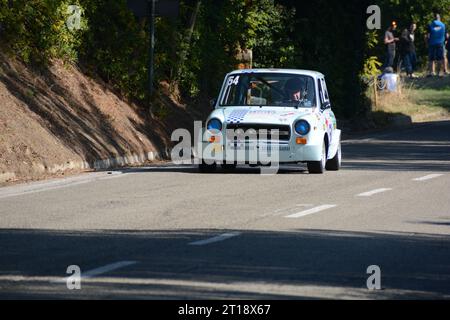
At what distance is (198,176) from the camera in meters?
20.6

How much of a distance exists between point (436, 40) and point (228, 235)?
31684mm

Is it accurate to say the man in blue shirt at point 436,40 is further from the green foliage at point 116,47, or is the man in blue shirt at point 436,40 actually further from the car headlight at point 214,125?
the car headlight at point 214,125

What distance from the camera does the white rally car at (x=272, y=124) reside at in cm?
2073

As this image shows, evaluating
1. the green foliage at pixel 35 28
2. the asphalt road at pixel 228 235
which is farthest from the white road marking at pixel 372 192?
the green foliage at pixel 35 28

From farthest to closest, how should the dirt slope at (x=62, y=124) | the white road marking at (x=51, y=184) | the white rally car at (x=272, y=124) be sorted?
1. the white rally car at (x=272, y=124)
2. the dirt slope at (x=62, y=124)
3. the white road marking at (x=51, y=184)

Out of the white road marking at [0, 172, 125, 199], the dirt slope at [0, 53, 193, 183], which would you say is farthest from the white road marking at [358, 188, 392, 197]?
the dirt slope at [0, 53, 193, 183]

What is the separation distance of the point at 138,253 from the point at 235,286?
198 centimetres

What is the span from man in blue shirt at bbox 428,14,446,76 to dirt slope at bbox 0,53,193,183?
1810 cm

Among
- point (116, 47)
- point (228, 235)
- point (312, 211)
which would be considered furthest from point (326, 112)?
point (228, 235)

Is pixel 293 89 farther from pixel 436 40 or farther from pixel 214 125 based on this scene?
pixel 436 40

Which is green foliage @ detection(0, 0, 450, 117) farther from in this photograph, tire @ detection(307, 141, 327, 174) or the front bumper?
tire @ detection(307, 141, 327, 174)

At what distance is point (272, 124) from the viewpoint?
20.8 metres

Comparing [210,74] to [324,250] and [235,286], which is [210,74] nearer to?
[324,250]

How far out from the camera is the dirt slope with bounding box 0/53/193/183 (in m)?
20.6
